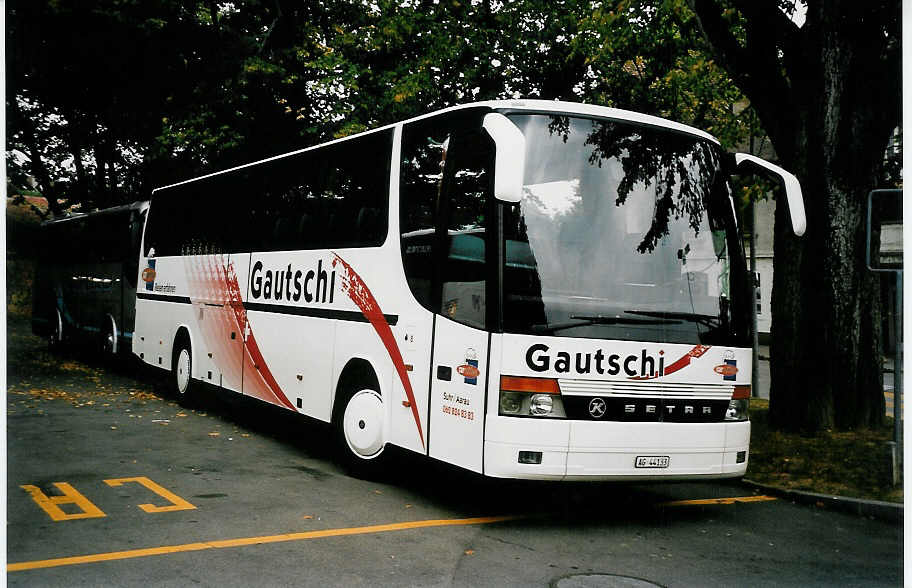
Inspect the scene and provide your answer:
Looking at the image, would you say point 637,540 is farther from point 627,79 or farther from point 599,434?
point 627,79

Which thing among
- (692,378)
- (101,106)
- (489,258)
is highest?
(101,106)

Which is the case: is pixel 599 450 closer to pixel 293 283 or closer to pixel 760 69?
pixel 293 283

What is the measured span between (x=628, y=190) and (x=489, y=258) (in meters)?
1.25

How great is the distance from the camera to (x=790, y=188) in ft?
27.4

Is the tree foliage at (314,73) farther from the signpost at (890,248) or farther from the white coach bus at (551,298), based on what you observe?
the white coach bus at (551,298)

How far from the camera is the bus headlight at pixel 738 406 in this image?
26.0 feet

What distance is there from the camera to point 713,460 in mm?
7754

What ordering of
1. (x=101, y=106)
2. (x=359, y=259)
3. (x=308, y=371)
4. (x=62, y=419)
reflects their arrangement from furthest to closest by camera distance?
(x=101, y=106) → (x=62, y=419) → (x=308, y=371) → (x=359, y=259)

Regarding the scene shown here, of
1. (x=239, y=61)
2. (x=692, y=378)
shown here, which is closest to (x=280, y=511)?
(x=692, y=378)

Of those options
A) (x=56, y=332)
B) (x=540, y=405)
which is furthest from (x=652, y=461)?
(x=56, y=332)

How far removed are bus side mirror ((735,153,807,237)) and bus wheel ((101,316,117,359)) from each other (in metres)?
14.2

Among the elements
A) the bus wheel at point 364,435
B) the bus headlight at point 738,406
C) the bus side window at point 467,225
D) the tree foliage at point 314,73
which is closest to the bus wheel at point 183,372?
the bus wheel at point 364,435

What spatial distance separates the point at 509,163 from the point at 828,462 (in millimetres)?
5388

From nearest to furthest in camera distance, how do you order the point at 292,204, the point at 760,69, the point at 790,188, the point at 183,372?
the point at 790,188 → the point at 292,204 → the point at 760,69 → the point at 183,372
